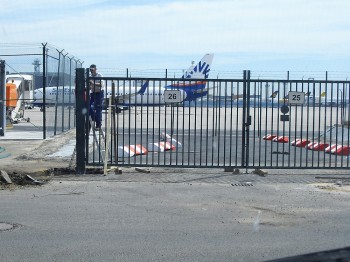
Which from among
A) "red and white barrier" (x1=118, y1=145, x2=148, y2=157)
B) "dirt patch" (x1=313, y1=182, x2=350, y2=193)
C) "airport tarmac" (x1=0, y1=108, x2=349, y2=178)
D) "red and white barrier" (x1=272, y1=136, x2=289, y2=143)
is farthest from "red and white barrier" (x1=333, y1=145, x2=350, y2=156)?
"red and white barrier" (x1=118, y1=145, x2=148, y2=157)

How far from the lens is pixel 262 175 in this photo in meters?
12.4

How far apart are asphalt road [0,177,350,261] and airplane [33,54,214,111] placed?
259 cm

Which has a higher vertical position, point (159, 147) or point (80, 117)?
point (80, 117)

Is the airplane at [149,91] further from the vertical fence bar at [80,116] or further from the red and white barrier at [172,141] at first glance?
the red and white barrier at [172,141]

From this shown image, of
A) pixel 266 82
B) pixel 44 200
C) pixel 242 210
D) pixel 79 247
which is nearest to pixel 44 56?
pixel 266 82

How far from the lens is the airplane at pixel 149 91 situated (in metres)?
13.5

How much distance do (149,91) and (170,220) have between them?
24242 mm

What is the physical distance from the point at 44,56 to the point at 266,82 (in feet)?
28.8

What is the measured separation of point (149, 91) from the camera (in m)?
32.3

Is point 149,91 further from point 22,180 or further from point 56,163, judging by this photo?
point 22,180

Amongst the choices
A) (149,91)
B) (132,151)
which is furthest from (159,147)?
(149,91)

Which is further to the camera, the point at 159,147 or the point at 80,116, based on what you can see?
the point at 159,147

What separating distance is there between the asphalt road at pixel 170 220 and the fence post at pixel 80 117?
1.86 ft

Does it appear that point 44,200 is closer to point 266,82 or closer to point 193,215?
point 193,215
